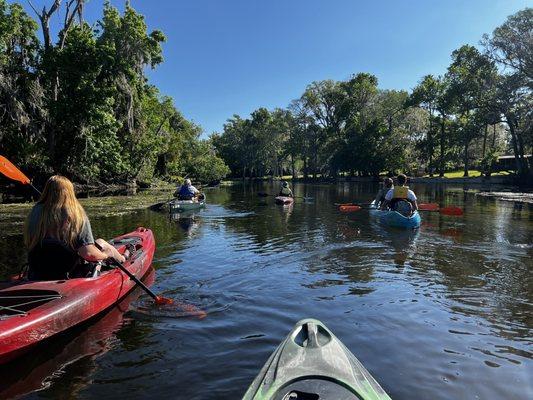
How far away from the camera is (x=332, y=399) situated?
3195mm

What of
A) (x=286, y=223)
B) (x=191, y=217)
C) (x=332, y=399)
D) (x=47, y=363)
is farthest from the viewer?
(x=191, y=217)

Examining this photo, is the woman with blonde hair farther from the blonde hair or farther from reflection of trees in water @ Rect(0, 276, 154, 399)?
reflection of trees in water @ Rect(0, 276, 154, 399)

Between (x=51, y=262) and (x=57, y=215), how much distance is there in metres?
0.79

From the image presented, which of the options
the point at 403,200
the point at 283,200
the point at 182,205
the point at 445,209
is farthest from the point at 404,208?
the point at 182,205

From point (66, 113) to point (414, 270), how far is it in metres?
24.2

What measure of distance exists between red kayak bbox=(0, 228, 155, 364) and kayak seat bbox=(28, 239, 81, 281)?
0.66ft

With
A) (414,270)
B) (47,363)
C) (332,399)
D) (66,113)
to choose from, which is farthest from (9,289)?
(66,113)

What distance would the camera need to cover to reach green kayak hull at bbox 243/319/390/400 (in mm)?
3254

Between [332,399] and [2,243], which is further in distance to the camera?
[2,243]

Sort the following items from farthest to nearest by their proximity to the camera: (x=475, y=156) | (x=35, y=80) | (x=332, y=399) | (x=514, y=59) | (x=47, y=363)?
(x=475, y=156)
(x=514, y=59)
(x=35, y=80)
(x=47, y=363)
(x=332, y=399)

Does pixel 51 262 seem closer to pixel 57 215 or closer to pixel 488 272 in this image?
pixel 57 215

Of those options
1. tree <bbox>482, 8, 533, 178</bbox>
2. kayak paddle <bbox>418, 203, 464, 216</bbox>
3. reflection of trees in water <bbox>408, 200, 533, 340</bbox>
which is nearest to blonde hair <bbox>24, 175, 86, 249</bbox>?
reflection of trees in water <bbox>408, 200, 533, 340</bbox>

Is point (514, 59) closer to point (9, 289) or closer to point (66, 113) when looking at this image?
point (66, 113)

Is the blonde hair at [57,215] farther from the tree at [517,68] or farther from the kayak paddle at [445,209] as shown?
the tree at [517,68]
